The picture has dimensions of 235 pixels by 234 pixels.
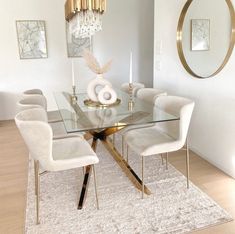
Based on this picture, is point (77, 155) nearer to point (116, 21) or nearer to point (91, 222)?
point (91, 222)

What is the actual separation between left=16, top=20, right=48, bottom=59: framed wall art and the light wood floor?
188 cm

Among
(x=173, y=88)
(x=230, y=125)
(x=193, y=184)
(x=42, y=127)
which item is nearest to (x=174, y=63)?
(x=173, y=88)

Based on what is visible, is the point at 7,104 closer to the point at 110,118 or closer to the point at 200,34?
the point at 110,118

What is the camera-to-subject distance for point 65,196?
7.83ft

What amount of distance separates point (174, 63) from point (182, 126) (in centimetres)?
145

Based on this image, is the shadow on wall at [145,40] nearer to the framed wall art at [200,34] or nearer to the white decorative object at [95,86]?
the framed wall art at [200,34]

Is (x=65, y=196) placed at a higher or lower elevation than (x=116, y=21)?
lower

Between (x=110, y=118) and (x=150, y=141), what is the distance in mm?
447

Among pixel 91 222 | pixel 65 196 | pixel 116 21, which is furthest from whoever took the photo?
pixel 116 21

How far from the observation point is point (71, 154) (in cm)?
221

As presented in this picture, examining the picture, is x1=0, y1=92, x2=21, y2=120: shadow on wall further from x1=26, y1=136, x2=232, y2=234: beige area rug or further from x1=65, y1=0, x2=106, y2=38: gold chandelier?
x1=65, y1=0, x2=106, y2=38: gold chandelier

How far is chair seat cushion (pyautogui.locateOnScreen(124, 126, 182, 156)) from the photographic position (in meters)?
2.29

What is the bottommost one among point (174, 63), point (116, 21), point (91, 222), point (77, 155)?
point (91, 222)

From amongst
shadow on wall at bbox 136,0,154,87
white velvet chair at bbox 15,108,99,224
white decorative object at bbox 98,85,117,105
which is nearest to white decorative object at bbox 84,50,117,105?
white decorative object at bbox 98,85,117,105
